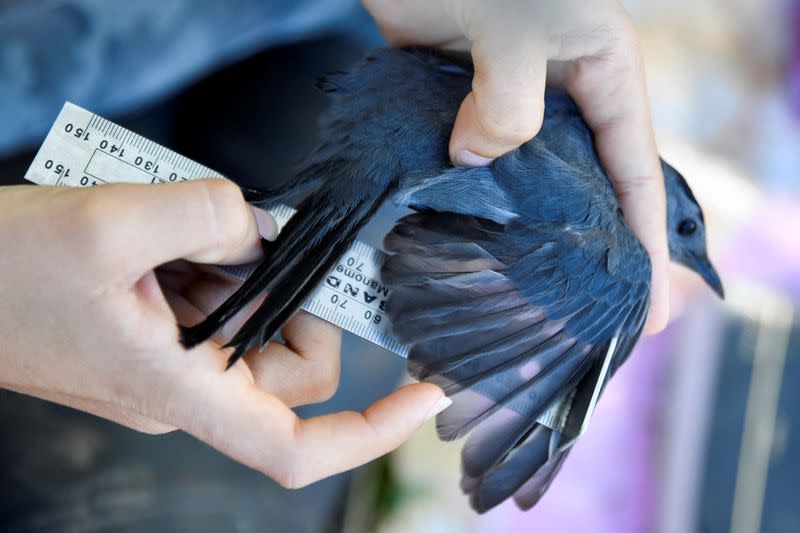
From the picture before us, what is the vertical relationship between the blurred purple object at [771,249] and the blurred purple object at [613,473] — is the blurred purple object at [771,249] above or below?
above

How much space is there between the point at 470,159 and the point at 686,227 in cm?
64

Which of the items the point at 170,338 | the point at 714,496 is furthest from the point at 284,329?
the point at 714,496

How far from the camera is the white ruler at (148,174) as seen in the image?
1.06 metres

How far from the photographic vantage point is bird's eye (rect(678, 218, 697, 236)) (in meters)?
1.51

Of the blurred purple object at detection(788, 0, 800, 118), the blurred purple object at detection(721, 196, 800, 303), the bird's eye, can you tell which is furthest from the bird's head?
the blurred purple object at detection(788, 0, 800, 118)

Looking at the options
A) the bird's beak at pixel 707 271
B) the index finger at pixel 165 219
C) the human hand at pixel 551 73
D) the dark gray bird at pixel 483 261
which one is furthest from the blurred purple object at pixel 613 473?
the index finger at pixel 165 219

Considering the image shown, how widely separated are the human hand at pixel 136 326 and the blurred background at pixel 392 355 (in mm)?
570

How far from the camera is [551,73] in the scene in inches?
52.4

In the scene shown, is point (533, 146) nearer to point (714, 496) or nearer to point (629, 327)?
point (629, 327)

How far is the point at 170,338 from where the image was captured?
832 millimetres

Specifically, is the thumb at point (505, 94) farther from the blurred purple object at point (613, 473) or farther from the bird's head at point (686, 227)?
the blurred purple object at point (613, 473)

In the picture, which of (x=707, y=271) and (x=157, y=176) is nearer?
(x=157, y=176)

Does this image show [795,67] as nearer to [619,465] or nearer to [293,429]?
[619,465]

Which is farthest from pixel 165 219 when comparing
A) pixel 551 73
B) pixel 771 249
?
pixel 771 249
